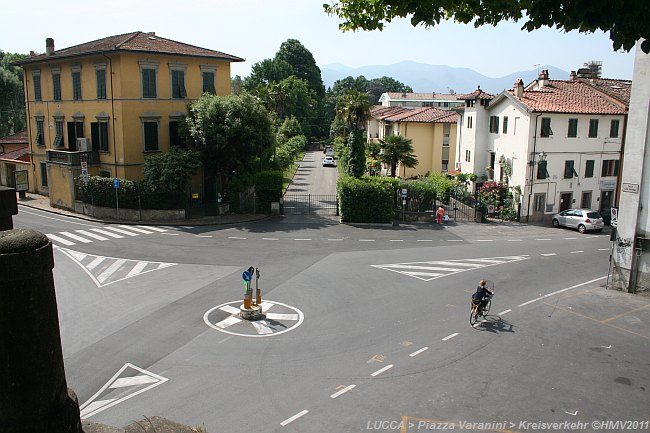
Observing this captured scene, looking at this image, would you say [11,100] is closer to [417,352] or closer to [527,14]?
[417,352]

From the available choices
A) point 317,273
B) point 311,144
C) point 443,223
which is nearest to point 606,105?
point 443,223

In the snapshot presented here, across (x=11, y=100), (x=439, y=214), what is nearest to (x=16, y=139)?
(x=11, y=100)

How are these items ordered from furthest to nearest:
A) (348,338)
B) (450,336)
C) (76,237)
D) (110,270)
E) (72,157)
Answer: (72,157) → (76,237) → (110,270) → (450,336) → (348,338)


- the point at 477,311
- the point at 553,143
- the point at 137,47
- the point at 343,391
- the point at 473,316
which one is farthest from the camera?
the point at 553,143

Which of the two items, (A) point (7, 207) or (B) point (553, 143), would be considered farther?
(B) point (553, 143)

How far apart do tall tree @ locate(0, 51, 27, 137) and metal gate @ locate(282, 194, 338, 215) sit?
131 feet

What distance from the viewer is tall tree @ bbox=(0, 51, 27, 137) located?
6209 centimetres

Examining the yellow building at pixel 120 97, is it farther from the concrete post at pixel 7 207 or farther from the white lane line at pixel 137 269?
the concrete post at pixel 7 207

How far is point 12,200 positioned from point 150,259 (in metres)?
23.8

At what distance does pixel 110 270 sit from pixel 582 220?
30.3 meters

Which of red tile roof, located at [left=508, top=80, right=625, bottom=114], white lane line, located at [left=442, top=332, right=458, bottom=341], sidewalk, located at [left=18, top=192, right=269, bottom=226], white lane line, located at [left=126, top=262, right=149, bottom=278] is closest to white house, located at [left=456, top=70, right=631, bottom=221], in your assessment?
red tile roof, located at [left=508, top=80, right=625, bottom=114]

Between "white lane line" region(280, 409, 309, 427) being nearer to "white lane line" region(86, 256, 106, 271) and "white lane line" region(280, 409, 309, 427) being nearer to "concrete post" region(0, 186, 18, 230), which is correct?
"concrete post" region(0, 186, 18, 230)

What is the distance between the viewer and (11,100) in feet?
213

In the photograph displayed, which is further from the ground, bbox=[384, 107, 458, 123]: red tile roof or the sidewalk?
bbox=[384, 107, 458, 123]: red tile roof
